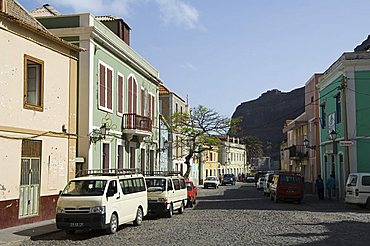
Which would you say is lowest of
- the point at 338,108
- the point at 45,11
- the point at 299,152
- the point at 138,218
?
the point at 138,218

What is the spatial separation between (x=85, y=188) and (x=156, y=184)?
593cm

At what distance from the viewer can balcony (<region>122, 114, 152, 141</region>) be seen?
29656 mm

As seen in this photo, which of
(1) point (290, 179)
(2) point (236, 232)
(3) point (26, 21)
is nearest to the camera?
(2) point (236, 232)

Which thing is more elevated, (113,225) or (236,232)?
(113,225)

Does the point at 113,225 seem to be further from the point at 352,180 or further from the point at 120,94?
the point at 352,180

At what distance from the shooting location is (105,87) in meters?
26.4

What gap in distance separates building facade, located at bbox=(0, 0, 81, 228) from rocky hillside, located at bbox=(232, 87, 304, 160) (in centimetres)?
12279

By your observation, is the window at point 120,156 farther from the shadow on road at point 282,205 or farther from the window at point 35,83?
the window at point 35,83

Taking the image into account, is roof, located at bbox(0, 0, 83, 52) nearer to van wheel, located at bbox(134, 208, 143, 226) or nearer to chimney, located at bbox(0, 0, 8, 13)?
chimney, located at bbox(0, 0, 8, 13)

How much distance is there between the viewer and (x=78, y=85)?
79.8 ft

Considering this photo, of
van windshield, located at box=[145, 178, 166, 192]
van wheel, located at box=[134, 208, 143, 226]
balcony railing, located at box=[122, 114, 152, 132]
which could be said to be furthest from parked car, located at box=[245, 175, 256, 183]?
van wheel, located at box=[134, 208, 143, 226]

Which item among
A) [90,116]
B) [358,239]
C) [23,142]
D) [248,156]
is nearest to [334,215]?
[358,239]

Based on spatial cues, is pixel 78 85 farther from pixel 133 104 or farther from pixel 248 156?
pixel 248 156

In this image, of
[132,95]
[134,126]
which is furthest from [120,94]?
[132,95]
